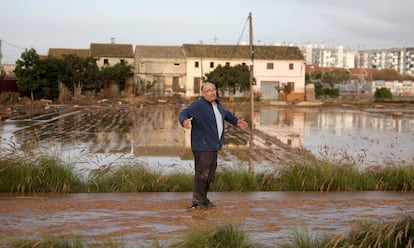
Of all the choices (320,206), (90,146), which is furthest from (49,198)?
(90,146)

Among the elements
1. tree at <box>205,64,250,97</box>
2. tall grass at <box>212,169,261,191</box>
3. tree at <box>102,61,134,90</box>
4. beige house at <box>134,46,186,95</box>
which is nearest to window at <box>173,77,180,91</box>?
beige house at <box>134,46,186,95</box>

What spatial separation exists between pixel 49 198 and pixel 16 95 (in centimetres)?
3879

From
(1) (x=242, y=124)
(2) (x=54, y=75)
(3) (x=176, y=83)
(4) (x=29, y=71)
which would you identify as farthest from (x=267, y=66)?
(1) (x=242, y=124)

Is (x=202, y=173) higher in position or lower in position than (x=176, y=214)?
higher

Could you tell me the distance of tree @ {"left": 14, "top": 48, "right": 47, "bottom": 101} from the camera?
150ft

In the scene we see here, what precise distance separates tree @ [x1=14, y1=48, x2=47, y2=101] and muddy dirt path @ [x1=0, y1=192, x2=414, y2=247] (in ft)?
128

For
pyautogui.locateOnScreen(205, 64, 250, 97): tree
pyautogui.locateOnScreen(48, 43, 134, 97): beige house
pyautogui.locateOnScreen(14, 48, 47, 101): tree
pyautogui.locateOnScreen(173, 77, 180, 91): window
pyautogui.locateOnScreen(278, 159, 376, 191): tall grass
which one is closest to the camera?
pyautogui.locateOnScreen(278, 159, 376, 191): tall grass

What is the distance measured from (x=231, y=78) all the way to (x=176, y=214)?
47273 mm

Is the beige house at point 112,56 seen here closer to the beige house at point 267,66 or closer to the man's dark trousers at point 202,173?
the beige house at point 267,66

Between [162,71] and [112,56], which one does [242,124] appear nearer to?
[162,71]

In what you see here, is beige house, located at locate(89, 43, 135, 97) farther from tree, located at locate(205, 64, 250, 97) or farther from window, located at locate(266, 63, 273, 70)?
window, located at locate(266, 63, 273, 70)

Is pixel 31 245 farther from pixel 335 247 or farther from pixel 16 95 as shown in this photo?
pixel 16 95

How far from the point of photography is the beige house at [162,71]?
6234 cm

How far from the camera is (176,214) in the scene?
7.45 meters
